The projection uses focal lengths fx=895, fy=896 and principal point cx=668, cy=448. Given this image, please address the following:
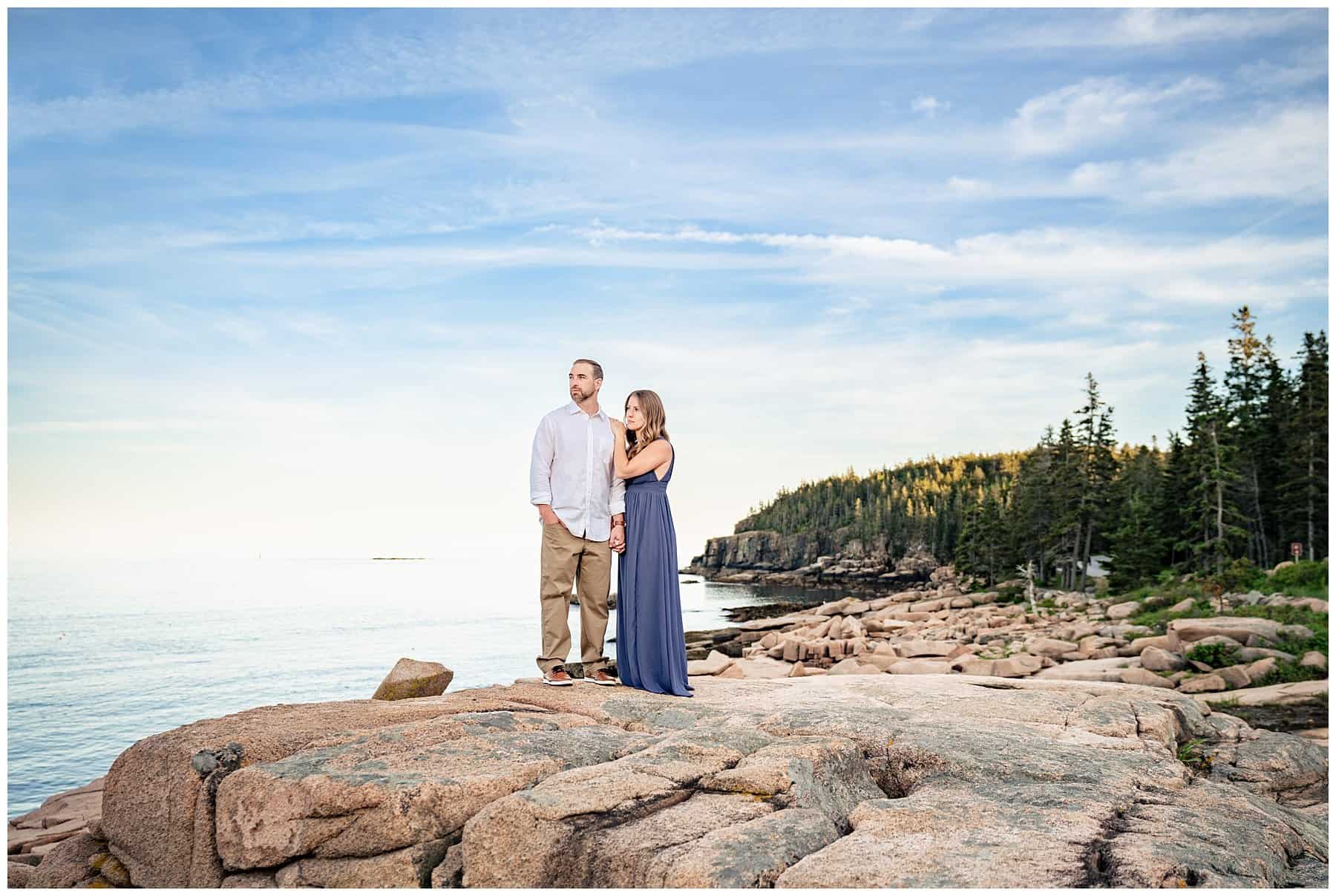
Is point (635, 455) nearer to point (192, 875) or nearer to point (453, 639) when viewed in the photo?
point (192, 875)

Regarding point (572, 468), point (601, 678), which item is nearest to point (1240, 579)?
point (601, 678)

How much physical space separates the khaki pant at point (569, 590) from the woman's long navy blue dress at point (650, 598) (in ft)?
0.66

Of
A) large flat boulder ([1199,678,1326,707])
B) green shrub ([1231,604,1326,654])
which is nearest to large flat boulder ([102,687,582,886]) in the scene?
large flat boulder ([1199,678,1326,707])

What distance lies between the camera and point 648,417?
7.77 metres

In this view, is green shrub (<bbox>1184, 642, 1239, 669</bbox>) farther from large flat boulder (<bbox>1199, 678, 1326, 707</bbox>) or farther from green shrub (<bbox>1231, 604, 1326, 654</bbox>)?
large flat boulder (<bbox>1199, 678, 1326, 707</bbox>)

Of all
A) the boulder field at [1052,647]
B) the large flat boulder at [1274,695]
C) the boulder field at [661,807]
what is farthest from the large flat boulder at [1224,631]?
the boulder field at [661,807]

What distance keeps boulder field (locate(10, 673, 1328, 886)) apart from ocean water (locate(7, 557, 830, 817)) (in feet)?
8.13

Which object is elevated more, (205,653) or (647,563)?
(647,563)

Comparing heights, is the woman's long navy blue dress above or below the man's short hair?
below

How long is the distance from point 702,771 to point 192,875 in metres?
2.63

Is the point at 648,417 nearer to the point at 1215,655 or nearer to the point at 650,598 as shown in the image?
the point at 650,598

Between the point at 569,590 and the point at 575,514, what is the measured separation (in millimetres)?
662

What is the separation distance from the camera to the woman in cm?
761

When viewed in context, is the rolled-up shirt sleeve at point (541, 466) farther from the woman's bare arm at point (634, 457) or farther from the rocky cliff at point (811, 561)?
the rocky cliff at point (811, 561)
